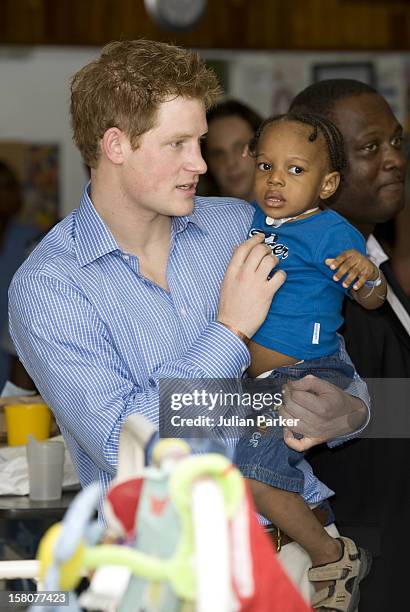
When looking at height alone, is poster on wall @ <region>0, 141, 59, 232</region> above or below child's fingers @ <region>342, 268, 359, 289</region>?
below

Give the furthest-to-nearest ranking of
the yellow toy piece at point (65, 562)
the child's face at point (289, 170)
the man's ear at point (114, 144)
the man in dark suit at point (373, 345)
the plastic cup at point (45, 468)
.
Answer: the plastic cup at point (45, 468) < the man in dark suit at point (373, 345) < the child's face at point (289, 170) < the man's ear at point (114, 144) < the yellow toy piece at point (65, 562)

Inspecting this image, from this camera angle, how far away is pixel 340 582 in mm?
2143

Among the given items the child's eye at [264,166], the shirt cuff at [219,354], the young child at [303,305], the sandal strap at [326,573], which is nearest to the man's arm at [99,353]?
the shirt cuff at [219,354]

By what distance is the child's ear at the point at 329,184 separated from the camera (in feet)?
7.28

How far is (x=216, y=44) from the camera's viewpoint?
5.94m

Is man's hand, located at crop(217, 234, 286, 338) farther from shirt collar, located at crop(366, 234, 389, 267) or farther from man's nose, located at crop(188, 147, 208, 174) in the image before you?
shirt collar, located at crop(366, 234, 389, 267)

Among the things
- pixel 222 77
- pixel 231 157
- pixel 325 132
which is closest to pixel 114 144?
pixel 325 132

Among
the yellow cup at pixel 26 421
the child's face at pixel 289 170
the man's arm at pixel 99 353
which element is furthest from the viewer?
the yellow cup at pixel 26 421

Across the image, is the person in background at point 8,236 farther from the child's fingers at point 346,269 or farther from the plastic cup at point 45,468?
the child's fingers at point 346,269

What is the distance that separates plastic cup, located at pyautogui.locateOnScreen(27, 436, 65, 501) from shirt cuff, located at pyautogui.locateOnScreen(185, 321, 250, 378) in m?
0.79

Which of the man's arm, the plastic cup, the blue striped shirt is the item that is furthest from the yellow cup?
the man's arm

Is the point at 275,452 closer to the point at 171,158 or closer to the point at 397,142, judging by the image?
the point at 171,158

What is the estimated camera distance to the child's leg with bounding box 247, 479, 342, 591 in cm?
207

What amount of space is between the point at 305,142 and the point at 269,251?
0.78ft
